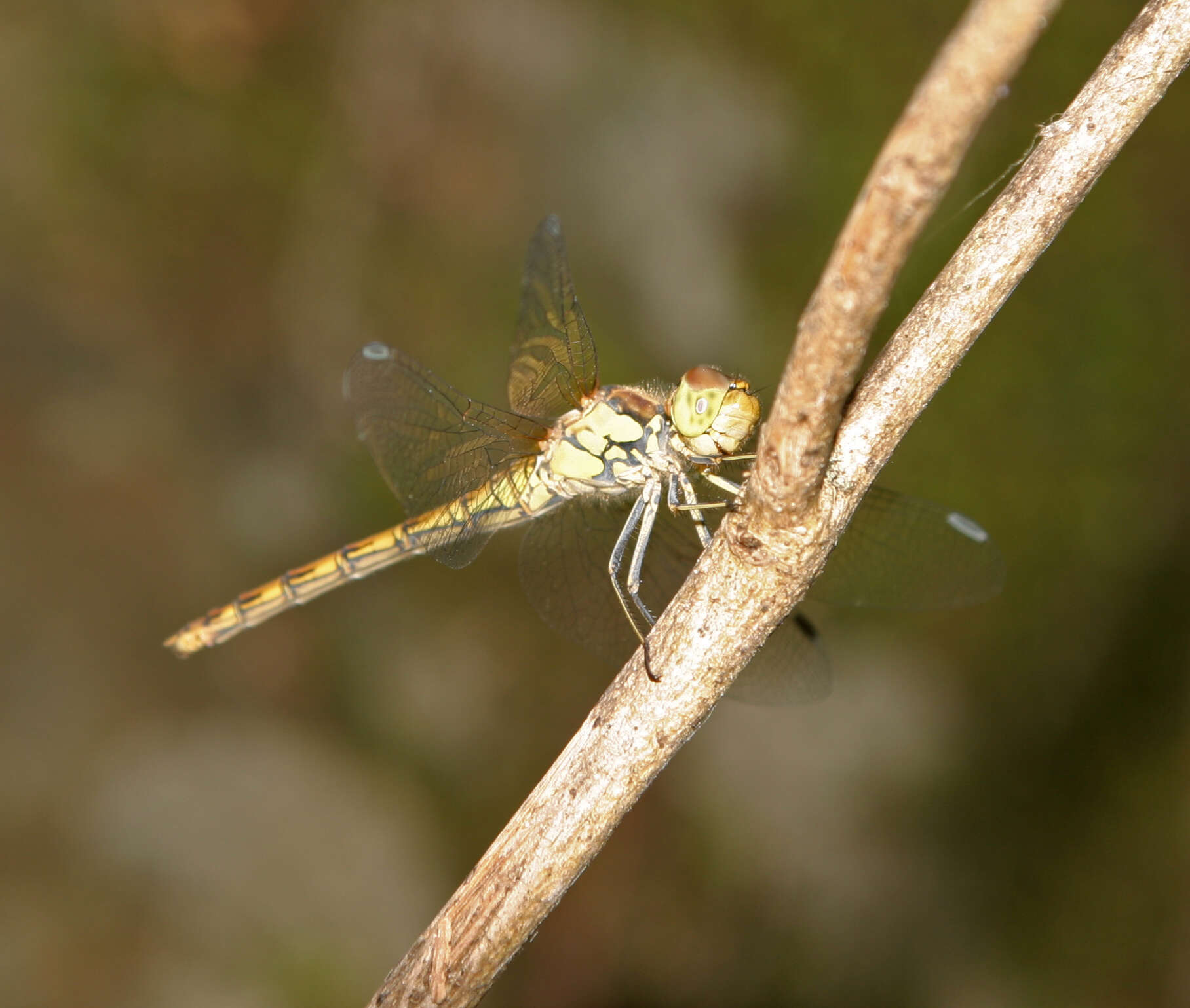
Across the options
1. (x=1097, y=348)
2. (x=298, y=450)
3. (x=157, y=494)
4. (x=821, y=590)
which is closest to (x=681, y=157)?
(x=1097, y=348)

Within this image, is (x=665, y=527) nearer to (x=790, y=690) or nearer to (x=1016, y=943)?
(x=790, y=690)

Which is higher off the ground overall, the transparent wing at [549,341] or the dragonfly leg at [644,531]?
the transparent wing at [549,341]

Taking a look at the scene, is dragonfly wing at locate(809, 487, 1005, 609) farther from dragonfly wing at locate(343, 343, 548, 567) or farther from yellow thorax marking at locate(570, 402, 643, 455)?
dragonfly wing at locate(343, 343, 548, 567)

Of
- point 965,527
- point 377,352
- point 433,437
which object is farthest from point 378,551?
point 965,527

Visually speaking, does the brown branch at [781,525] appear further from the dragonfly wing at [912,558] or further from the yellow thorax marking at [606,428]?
the dragonfly wing at [912,558]

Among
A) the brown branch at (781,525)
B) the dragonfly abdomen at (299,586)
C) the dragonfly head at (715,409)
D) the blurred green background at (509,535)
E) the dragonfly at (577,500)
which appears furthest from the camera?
the blurred green background at (509,535)

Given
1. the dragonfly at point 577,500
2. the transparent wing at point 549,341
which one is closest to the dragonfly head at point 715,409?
the dragonfly at point 577,500

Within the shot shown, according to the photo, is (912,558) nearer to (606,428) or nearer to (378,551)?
(606,428)
